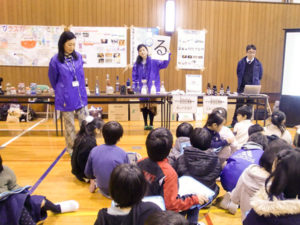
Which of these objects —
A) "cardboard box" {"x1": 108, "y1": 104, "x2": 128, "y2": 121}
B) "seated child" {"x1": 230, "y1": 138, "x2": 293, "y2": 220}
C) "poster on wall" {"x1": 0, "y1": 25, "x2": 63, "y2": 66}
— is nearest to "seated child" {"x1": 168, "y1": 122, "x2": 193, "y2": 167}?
"seated child" {"x1": 230, "y1": 138, "x2": 293, "y2": 220}

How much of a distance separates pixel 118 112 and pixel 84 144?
11.1ft

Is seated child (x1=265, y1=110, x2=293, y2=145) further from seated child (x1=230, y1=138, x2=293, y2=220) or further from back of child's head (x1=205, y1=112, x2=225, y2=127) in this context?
seated child (x1=230, y1=138, x2=293, y2=220)

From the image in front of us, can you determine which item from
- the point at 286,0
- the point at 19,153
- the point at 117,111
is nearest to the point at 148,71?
the point at 117,111

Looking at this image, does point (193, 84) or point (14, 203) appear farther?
point (193, 84)

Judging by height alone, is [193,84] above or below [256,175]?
above

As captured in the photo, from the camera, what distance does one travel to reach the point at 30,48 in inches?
243

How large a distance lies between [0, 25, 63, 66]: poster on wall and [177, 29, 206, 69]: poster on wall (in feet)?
8.98

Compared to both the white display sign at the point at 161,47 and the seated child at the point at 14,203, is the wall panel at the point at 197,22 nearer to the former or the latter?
the white display sign at the point at 161,47

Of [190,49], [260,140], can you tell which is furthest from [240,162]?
[190,49]

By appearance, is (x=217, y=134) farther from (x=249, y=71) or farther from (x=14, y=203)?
(x=249, y=71)

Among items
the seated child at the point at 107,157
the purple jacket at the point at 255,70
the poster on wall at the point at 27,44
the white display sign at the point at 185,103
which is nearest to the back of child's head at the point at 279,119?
the white display sign at the point at 185,103

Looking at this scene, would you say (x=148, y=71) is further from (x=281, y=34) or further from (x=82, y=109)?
(x=281, y=34)

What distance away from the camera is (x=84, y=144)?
279cm

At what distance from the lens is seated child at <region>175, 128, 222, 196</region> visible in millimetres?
2088
